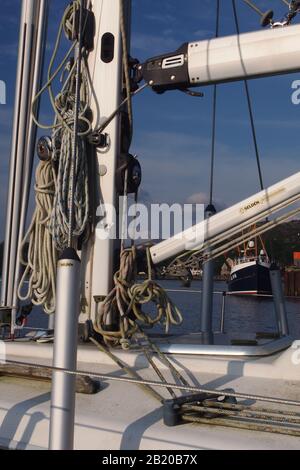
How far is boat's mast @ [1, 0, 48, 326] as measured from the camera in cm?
419

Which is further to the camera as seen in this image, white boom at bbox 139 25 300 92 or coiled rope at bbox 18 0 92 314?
coiled rope at bbox 18 0 92 314

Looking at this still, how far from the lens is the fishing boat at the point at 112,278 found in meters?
2.29

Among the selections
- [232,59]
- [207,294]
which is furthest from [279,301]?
[232,59]

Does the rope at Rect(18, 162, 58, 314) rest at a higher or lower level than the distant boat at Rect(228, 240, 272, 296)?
lower

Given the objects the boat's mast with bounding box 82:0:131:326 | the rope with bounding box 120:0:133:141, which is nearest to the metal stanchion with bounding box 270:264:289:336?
the boat's mast with bounding box 82:0:131:326

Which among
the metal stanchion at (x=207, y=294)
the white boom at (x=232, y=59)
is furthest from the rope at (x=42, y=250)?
the metal stanchion at (x=207, y=294)

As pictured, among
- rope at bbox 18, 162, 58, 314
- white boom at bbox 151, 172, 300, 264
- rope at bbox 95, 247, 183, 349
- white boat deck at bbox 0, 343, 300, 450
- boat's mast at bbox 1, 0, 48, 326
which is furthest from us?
boat's mast at bbox 1, 0, 48, 326

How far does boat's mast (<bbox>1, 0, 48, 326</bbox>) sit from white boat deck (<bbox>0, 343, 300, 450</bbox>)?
0.81 metres

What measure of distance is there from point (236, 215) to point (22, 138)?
6.08 ft

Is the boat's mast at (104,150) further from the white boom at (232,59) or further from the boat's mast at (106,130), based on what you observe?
the white boom at (232,59)

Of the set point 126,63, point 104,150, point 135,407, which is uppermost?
point 126,63

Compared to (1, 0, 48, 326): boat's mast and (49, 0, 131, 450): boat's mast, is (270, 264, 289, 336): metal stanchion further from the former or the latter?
(1, 0, 48, 326): boat's mast

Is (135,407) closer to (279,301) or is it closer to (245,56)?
(245,56)

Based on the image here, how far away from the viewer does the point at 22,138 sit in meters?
4.28
